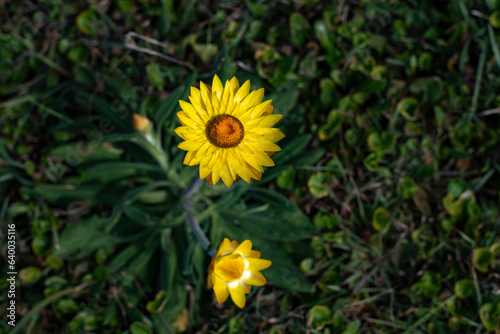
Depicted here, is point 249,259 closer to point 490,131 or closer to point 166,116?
point 166,116

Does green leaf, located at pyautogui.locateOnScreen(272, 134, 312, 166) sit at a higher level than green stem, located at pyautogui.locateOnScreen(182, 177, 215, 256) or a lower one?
higher

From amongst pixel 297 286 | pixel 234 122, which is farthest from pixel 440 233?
pixel 234 122

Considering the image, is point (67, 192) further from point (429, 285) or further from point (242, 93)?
point (429, 285)

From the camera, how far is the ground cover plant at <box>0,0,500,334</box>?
3381mm

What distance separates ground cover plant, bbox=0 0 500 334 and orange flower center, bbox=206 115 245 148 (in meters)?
0.75

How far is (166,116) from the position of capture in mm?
3100

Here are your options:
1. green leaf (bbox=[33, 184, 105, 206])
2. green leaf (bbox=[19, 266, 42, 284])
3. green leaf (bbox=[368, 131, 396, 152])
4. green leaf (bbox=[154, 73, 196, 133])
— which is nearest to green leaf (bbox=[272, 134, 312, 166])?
green leaf (bbox=[368, 131, 396, 152])

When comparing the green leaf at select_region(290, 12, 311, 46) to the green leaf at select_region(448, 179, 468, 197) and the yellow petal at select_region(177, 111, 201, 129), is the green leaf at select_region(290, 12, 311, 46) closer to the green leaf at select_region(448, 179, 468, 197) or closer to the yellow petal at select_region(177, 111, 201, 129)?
the green leaf at select_region(448, 179, 468, 197)

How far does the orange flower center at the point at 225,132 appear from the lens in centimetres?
227

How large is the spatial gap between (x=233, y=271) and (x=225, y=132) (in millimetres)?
759

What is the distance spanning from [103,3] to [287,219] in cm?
291

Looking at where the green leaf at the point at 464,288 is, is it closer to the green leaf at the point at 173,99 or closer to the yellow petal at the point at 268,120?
the yellow petal at the point at 268,120

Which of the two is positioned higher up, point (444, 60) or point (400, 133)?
point (444, 60)

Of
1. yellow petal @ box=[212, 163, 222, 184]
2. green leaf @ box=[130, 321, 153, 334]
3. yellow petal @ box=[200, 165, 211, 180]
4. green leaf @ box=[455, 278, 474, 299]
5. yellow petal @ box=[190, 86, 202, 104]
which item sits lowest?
green leaf @ box=[130, 321, 153, 334]
